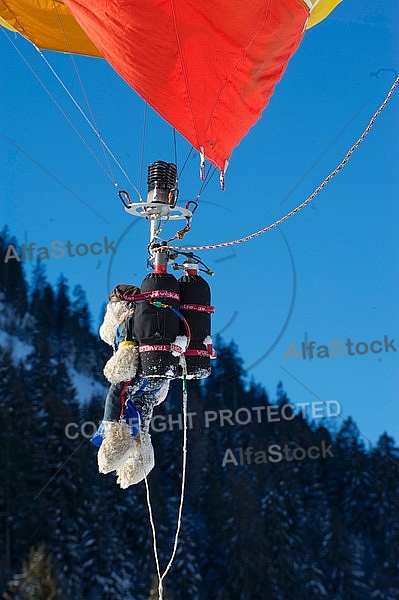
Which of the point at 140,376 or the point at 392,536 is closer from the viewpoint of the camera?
the point at 140,376

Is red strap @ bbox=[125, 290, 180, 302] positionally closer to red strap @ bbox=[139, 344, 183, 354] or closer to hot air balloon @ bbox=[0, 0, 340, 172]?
red strap @ bbox=[139, 344, 183, 354]

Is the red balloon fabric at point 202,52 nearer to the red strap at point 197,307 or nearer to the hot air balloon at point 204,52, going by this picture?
the hot air balloon at point 204,52

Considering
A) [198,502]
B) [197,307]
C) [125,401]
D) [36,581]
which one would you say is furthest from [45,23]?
[36,581]

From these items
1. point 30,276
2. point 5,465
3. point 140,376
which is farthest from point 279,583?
point 140,376

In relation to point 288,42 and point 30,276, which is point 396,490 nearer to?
point 30,276

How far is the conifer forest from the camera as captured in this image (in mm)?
12789

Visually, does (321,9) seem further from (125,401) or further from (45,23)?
(125,401)

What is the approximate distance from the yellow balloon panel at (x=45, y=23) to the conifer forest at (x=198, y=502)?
616 centimetres

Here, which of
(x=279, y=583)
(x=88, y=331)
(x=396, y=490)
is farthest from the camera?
(x=88, y=331)

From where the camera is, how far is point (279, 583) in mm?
12836

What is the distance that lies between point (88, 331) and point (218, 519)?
13.3 ft

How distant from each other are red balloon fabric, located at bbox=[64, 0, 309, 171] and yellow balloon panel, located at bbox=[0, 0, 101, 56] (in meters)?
1.66

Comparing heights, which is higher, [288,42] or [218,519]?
[288,42]

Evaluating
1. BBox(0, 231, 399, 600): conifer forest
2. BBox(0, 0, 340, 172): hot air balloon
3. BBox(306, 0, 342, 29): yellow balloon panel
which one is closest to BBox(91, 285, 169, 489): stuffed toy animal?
BBox(0, 0, 340, 172): hot air balloon
